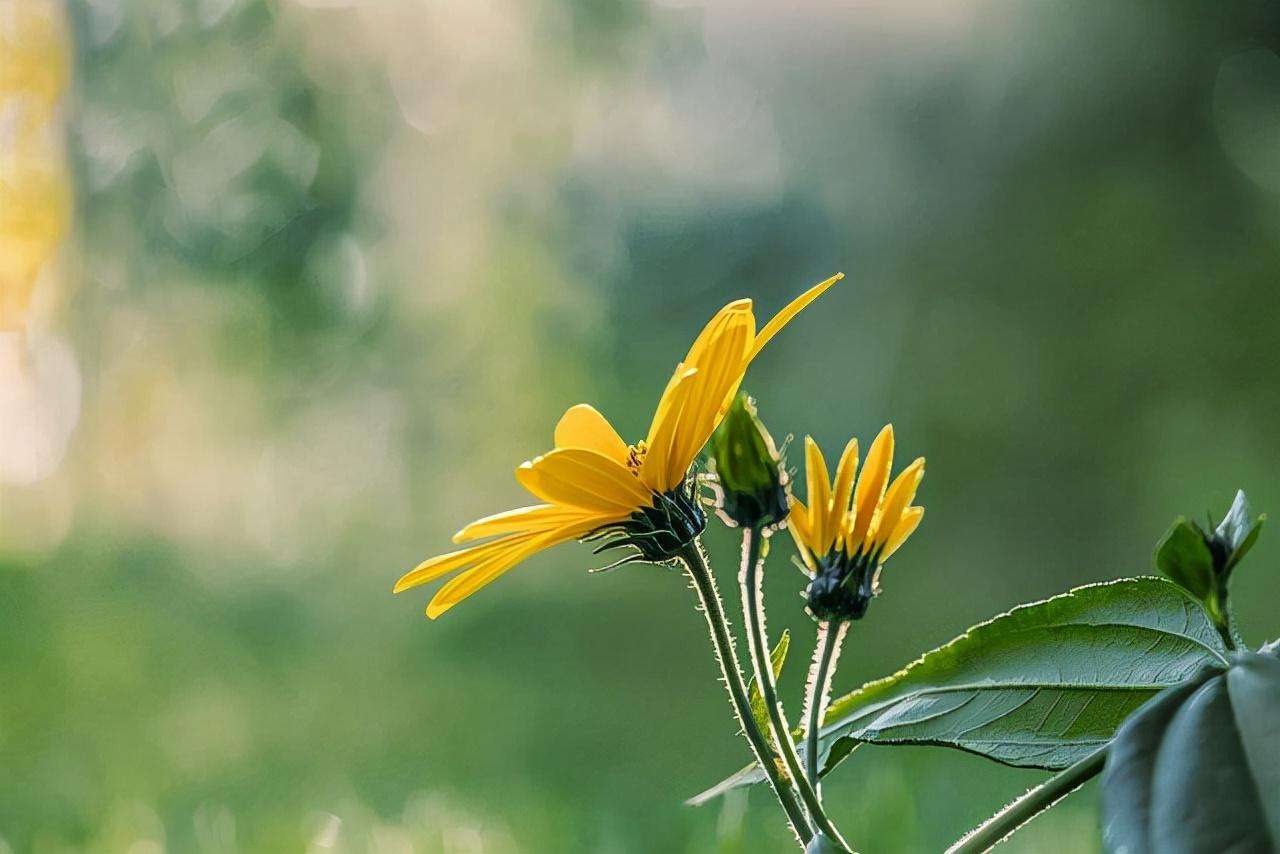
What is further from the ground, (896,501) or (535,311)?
(535,311)

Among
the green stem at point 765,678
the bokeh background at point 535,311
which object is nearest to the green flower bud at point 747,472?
the green stem at point 765,678

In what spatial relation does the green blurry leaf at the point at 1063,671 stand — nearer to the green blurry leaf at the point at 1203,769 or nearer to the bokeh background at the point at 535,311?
the green blurry leaf at the point at 1203,769

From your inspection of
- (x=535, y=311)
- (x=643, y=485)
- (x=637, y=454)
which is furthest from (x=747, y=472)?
(x=535, y=311)

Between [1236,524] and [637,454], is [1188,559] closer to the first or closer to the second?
[1236,524]

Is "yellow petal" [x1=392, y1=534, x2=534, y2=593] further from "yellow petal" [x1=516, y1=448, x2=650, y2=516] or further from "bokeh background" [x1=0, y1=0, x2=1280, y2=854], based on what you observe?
"bokeh background" [x1=0, y1=0, x2=1280, y2=854]

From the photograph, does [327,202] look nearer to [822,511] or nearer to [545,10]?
[545,10]

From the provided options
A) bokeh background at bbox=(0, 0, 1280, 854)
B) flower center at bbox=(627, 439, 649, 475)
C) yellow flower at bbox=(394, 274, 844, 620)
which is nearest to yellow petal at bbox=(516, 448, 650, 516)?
yellow flower at bbox=(394, 274, 844, 620)

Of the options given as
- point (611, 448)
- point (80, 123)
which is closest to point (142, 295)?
point (80, 123)
